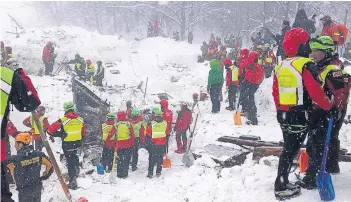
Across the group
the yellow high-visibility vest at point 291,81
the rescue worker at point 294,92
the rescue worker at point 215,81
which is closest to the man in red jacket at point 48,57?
the rescue worker at point 215,81

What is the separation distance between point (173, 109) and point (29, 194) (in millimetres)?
9936

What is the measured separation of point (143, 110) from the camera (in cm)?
1459

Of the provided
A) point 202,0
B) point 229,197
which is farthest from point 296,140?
point 202,0

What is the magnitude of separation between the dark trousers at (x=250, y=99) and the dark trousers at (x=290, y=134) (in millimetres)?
5569

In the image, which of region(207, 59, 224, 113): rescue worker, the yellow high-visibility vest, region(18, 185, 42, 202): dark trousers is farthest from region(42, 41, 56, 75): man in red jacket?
the yellow high-visibility vest

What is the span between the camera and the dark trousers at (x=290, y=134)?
3963 mm

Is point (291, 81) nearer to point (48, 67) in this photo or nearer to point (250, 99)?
point (250, 99)

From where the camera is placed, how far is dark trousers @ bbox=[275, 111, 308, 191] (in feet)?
13.0

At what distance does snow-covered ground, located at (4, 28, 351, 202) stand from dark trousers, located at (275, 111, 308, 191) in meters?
0.37

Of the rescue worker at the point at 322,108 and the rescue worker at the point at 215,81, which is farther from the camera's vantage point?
the rescue worker at the point at 215,81

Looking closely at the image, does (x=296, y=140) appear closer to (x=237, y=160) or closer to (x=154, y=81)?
(x=237, y=160)

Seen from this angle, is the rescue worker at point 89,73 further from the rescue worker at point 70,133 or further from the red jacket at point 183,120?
the rescue worker at point 70,133

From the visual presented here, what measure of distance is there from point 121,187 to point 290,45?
17.5ft

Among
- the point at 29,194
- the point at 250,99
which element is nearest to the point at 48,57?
the point at 250,99
